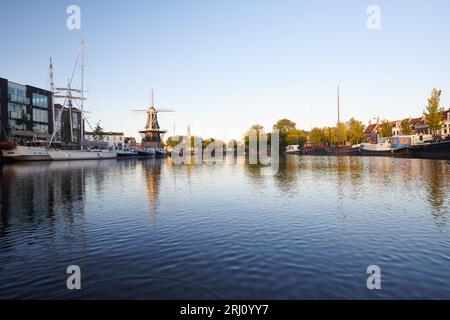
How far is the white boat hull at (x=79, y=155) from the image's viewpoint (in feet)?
261

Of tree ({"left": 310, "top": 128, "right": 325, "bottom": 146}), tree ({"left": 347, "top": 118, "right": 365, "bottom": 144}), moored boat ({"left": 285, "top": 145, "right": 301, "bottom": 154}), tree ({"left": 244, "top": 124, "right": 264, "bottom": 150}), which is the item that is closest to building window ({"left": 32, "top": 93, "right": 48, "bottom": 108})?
tree ({"left": 244, "top": 124, "right": 264, "bottom": 150})

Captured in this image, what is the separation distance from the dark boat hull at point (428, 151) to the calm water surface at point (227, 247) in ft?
184

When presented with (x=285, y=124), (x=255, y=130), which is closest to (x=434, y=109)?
(x=255, y=130)

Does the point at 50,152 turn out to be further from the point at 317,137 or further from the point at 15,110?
the point at 317,137

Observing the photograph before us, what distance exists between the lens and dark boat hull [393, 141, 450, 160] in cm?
6772

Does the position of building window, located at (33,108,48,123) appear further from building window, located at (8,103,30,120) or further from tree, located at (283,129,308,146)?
tree, located at (283,129,308,146)

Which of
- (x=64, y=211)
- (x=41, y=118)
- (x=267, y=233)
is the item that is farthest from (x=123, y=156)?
(x=267, y=233)

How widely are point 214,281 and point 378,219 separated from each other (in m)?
10.6

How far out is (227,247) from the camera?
37.6ft

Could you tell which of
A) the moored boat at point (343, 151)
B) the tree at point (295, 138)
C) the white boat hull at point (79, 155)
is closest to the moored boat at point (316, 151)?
the moored boat at point (343, 151)

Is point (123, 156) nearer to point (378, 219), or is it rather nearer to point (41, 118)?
point (41, 118)

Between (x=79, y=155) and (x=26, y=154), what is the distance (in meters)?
18.5

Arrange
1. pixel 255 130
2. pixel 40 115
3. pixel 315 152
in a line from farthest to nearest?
pixel 255 130 → pixel 315 152 → pixel 40 115
